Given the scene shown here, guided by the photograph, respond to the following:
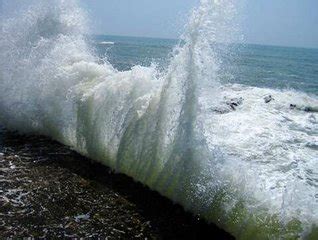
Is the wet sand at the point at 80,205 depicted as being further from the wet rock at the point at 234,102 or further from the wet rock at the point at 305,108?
the wet rock at the point at 305,108

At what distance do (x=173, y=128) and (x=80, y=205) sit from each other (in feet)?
8.19

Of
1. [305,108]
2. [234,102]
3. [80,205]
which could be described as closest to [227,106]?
[234,102]

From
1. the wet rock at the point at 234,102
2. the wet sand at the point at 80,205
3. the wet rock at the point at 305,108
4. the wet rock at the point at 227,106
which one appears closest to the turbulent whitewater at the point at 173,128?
the wet sand at the point at 80,205

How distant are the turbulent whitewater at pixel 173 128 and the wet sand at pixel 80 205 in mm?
387

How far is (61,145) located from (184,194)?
4.63m

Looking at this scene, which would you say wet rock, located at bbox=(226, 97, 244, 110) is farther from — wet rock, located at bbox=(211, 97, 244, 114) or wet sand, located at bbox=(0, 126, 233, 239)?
wet sand, located at bbox=(0, 126, 233, 239)

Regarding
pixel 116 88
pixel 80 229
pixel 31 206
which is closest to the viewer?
pixel 80 229

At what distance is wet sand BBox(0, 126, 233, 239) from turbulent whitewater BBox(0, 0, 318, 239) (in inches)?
15.2

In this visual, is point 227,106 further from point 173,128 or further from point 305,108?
point 173,128

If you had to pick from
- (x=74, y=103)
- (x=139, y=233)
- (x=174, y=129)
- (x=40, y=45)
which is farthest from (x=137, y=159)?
(x=40, y=45)

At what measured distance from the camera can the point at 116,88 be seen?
9680 millimetres

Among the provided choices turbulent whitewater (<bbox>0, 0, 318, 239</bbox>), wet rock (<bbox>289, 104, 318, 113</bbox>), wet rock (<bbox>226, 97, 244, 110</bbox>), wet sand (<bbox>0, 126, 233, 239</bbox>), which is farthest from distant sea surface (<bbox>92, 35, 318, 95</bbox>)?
wet rock (<bbox>289, 104, 318, 113</bbox>)

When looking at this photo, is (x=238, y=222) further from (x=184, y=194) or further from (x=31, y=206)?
(x=31, y=206)

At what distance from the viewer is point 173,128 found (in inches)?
307
